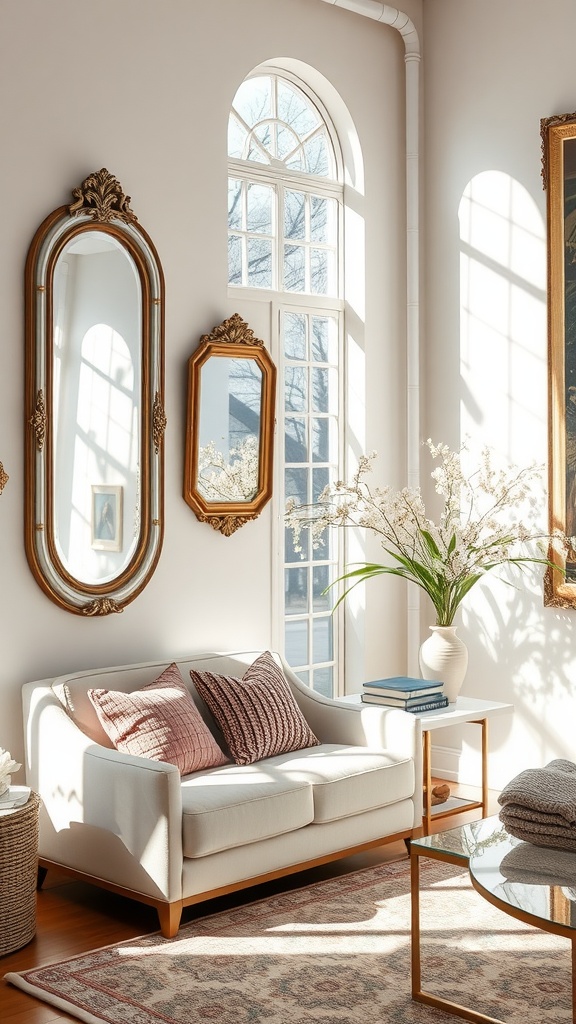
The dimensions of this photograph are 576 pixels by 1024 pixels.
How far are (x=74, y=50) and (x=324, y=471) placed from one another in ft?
7.20

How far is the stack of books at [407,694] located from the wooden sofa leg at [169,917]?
1.40 metres

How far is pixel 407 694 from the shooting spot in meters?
4.77

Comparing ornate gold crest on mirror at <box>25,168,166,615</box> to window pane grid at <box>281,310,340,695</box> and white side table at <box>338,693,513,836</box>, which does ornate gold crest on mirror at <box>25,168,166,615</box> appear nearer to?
window pane grid at <box>281,310,340,695</box>

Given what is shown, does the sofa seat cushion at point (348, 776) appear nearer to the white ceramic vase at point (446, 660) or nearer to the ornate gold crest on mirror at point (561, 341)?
the white ceramic vase at point (446, 660)

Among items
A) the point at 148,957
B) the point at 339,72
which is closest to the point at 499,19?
the point at 339,72

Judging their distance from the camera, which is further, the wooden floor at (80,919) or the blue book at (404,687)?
the blue book at (404,687)

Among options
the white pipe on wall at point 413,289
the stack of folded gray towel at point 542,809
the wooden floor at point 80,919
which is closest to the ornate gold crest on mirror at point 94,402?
the wooden floor at point 80,919

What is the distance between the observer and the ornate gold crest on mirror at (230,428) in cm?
485

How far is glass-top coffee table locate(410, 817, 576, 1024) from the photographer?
277cm

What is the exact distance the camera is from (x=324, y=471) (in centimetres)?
564

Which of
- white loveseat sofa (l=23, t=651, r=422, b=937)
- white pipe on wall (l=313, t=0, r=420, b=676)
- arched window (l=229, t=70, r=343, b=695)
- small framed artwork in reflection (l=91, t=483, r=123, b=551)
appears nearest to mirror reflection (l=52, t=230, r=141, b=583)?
small framed artwork in reflection (l=91, t=483, r=123, b=551)

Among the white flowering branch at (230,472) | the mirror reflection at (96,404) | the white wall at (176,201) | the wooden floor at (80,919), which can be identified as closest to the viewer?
the wooden floor at (80,919)

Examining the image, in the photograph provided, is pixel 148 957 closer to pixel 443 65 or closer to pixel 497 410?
pixel 497 410

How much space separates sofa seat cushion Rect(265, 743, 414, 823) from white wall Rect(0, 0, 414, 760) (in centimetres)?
81
